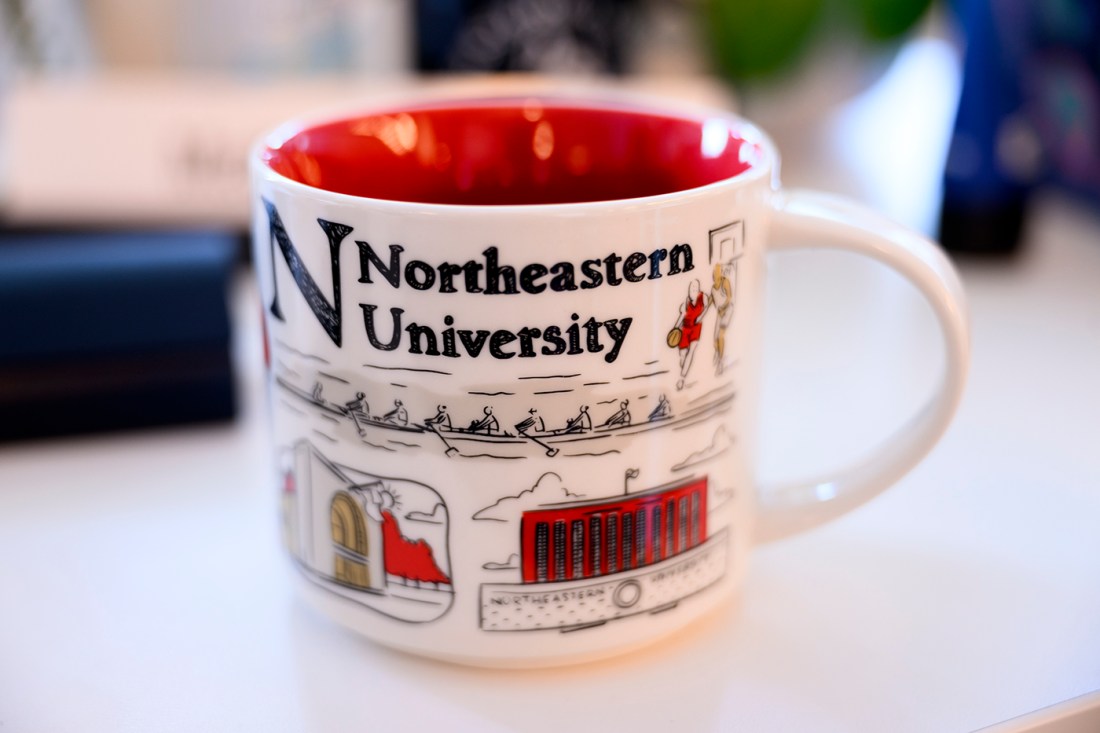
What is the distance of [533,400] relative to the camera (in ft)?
0.97

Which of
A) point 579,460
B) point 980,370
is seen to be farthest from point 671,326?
point 980,370

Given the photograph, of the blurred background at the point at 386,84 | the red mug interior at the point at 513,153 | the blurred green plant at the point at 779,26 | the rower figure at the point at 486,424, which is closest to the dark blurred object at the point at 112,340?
the blurred background at the point at 386,84

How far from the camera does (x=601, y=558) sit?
0.31 metres

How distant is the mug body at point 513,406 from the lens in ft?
0.95

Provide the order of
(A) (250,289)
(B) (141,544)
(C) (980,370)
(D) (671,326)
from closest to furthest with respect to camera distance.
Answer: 1. (D) (671,326)
2. (B) (141,544)
3. (C) (980,370)
4. (A) (250,289)

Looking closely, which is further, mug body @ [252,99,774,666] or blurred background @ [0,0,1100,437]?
blurred background @ [0,0,1100,437]

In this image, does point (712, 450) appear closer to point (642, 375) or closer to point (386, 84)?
point (642, 375)

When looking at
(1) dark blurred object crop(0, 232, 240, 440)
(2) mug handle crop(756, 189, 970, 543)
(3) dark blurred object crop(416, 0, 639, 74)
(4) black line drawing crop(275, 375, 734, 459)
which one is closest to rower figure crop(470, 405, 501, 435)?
(4) black line drawing crop(275, 375, 734, 459)

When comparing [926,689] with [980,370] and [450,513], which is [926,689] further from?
[980,370]

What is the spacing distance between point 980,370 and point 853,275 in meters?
0.13

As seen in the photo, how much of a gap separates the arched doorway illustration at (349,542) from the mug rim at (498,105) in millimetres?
93

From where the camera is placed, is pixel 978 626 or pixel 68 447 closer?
pixel 978 626

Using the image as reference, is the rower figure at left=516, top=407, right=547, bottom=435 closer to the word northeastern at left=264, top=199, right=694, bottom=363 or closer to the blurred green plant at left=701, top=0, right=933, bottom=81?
the word northeastern at left=264, top=199, right=694, bottom=363

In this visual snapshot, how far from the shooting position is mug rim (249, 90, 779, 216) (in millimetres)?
284
